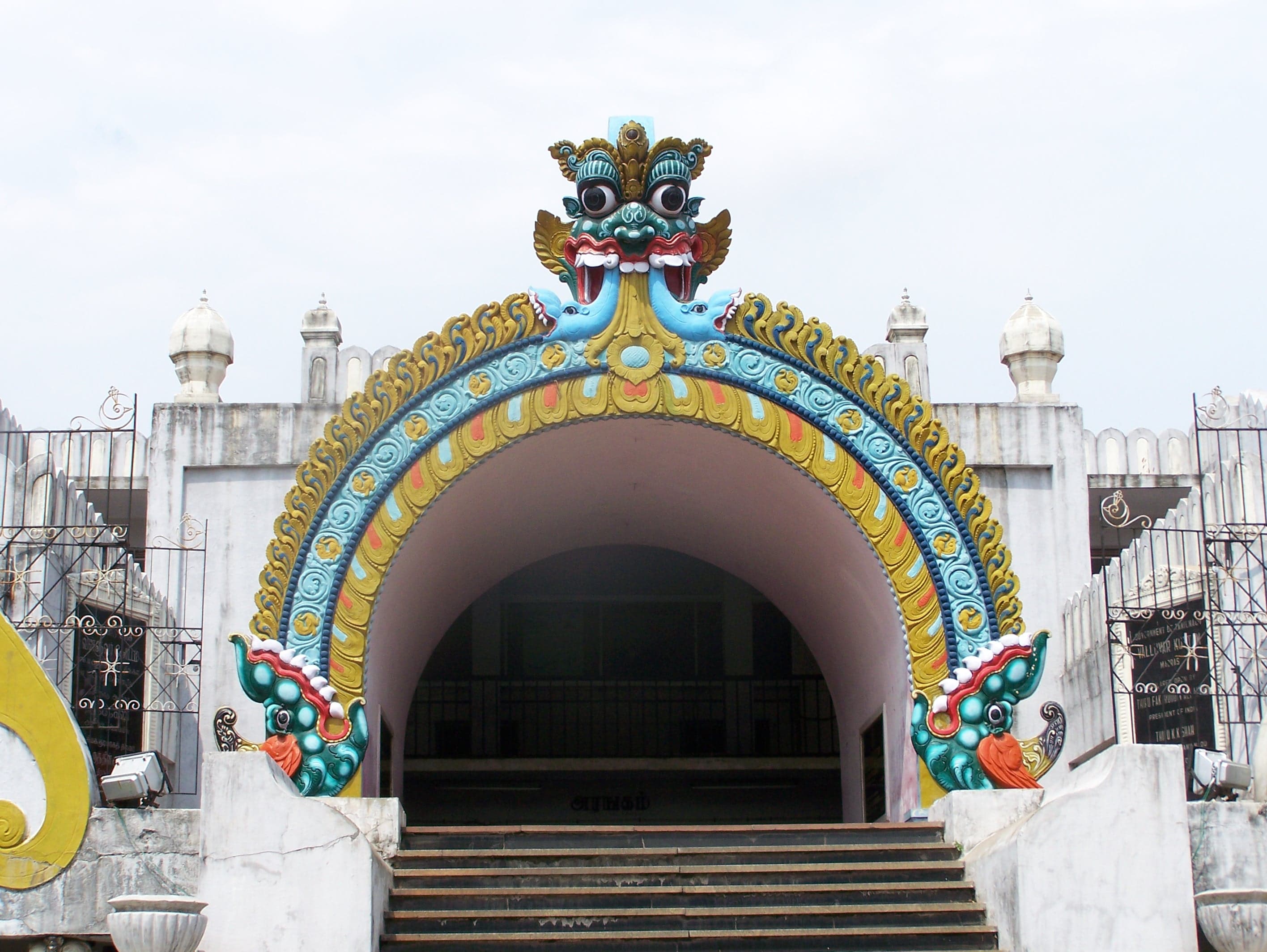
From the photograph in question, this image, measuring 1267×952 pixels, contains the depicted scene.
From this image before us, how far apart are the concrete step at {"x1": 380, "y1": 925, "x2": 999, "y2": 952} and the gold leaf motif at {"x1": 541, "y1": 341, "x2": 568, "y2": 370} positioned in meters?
3.77

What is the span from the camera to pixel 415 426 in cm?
1105

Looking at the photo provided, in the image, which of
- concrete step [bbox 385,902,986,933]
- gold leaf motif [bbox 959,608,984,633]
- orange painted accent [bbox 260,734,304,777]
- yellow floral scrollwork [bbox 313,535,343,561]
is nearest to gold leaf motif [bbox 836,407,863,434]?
gold leaf motif [bbox 959,608,984,633]

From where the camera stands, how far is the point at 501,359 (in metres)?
11.2

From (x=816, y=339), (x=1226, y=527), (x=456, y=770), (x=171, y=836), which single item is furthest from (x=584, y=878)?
(x=456, y=770)

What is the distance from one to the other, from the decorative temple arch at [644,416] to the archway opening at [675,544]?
0.19m

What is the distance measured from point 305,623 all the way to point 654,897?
9.53ft

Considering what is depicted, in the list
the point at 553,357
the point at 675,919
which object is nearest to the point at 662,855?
the point at 675,919

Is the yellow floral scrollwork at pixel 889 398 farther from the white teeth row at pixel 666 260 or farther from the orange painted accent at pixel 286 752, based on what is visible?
the orange painted accent at pixel 286 752

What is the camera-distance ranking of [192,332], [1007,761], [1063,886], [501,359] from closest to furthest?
[1063,886] < [1007,761] < [501,359] < [192,332]

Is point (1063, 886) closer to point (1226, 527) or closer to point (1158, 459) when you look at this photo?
point (1226, 527)

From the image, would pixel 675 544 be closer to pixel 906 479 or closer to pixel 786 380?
pixel 786 380

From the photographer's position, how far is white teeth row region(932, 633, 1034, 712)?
10.6 meters

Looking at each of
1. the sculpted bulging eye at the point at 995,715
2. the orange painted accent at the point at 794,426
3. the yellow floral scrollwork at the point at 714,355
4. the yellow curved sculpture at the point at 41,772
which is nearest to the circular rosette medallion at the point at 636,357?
the yellow floral scrollwork at the point at 714,355

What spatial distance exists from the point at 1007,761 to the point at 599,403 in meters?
3.47
